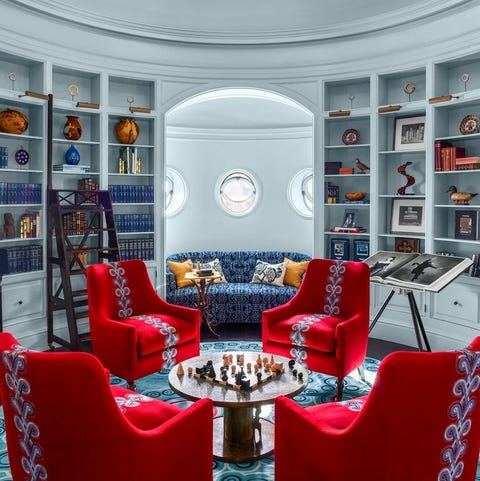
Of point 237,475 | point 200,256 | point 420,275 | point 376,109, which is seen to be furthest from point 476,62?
point 237,475

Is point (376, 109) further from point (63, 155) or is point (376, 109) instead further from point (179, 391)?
point (179, 391)

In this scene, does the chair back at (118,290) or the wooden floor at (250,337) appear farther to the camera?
the wooden floor at (250,337)

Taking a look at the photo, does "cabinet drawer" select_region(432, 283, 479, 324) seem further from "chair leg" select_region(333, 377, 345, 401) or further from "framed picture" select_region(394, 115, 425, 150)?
"chair leg" select_region(333, 377, 345, 401)

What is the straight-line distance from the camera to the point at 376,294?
5.83m

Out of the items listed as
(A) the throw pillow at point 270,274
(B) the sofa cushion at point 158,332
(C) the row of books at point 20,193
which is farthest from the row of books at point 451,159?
(C) the row of books at point 20,193

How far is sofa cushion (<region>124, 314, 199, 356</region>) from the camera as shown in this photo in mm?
4020

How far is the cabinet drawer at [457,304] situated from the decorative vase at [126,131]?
3826mm

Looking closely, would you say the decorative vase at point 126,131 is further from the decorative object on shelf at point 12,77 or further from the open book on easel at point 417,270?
the open book on easel at point 417,270

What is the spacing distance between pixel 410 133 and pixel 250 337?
114 inches

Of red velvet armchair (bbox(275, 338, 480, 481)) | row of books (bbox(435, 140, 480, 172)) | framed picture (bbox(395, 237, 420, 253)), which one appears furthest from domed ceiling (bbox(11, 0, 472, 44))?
red velvet armchair (bbox(275, 338, 480, 481))

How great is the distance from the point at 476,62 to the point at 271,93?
228cm

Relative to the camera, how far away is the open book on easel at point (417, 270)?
431 cm

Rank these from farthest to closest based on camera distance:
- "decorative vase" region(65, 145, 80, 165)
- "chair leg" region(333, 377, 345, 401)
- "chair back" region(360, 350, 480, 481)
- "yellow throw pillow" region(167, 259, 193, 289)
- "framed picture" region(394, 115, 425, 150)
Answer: "yellow throw pillow" region(167, 259, 193, 289) < "decorative vase" region(65, 145, 80, 165) < "framed picture" region(394, 115, 425, 150) < "chair leg" region(333, 377, 345, 401) < "chair back" region(360, 350, 480, 481)

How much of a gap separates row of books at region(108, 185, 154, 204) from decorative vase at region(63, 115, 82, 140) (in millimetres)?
674
